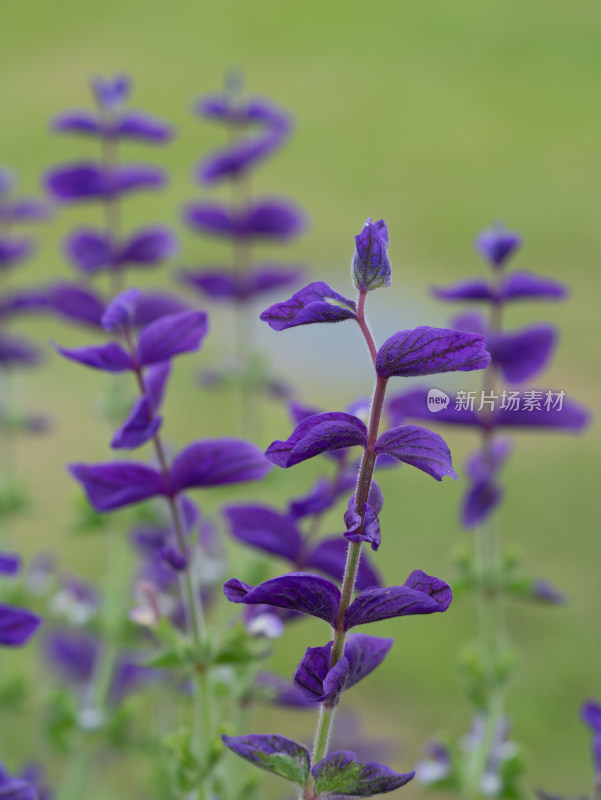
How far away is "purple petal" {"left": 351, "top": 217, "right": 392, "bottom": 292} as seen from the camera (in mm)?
258

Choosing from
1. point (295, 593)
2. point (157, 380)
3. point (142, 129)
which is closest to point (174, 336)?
point (157, 380)

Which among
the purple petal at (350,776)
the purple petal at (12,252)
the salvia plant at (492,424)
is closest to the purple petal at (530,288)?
the salvia plant at (492,424)

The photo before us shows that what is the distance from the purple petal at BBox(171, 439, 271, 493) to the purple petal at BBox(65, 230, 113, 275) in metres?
0.35

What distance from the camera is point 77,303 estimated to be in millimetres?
596

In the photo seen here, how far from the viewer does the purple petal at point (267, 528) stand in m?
0.41

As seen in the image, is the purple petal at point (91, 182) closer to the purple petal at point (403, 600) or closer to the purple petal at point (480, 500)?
the purple petal at point (480, 500)

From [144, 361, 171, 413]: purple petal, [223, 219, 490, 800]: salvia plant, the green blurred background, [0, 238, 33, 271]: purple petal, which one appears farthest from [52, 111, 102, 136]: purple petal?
[223, 219, 490, 800]: salvia plant

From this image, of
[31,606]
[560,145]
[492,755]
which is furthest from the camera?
[560,145]

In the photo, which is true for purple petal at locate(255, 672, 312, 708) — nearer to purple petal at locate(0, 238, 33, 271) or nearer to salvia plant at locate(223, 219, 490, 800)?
salvia plant at locate(223, 219, 490, 800)

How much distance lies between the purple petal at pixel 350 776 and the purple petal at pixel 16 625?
109 mm

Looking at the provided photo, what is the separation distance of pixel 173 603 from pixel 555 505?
1004 mm

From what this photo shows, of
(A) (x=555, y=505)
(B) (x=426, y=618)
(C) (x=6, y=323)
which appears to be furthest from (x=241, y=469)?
(A) (x=555, y=505)

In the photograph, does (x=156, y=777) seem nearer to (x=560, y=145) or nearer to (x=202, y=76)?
(x=560, y=145)

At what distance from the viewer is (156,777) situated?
603 mm
